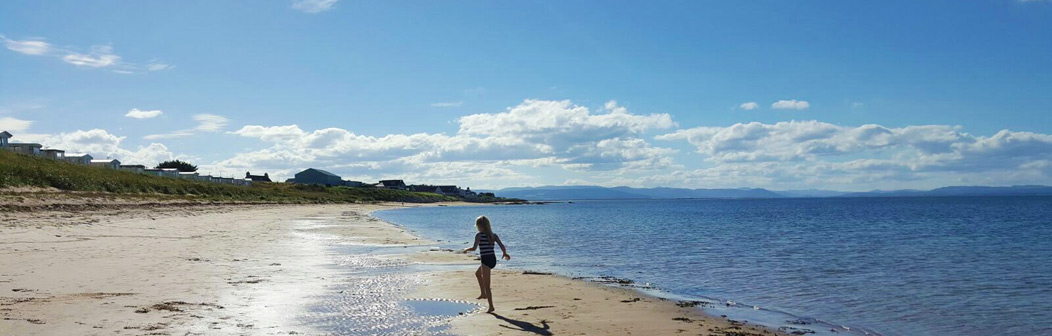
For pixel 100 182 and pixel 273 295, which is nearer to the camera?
pixel 273 295

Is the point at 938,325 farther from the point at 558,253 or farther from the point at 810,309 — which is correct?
the point at 558,253

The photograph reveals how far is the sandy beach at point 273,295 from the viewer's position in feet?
35.6

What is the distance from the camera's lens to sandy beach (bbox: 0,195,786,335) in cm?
1086

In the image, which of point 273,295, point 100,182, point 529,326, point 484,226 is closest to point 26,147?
point 100,182

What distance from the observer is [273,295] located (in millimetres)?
14125

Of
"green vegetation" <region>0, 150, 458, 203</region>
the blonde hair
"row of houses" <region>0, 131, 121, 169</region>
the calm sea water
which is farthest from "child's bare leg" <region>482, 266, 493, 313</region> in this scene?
"row of houses" <region>0, 131, 121, 169</region>

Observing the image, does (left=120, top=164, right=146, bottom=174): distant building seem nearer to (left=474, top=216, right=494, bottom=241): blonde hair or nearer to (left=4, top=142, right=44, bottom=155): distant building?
(left=4, top=142, right=44, bottom=155): distant building

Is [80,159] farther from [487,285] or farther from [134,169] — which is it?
[487,285]

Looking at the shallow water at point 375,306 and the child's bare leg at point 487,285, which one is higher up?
the child's bare leg at point 487,285

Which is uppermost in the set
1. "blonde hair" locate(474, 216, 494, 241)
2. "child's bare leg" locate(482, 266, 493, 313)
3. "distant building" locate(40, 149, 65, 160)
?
"distant building" locate(40, 149, 65, 160)

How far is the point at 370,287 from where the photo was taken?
1612 cm

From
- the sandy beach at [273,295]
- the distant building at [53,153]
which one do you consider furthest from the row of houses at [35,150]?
the sandy beach at [273,295]

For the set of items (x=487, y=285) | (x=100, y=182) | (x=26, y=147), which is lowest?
(x=487, y=285)

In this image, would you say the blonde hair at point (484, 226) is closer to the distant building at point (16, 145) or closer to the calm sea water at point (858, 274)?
the calm sea water at point (858, 274)
